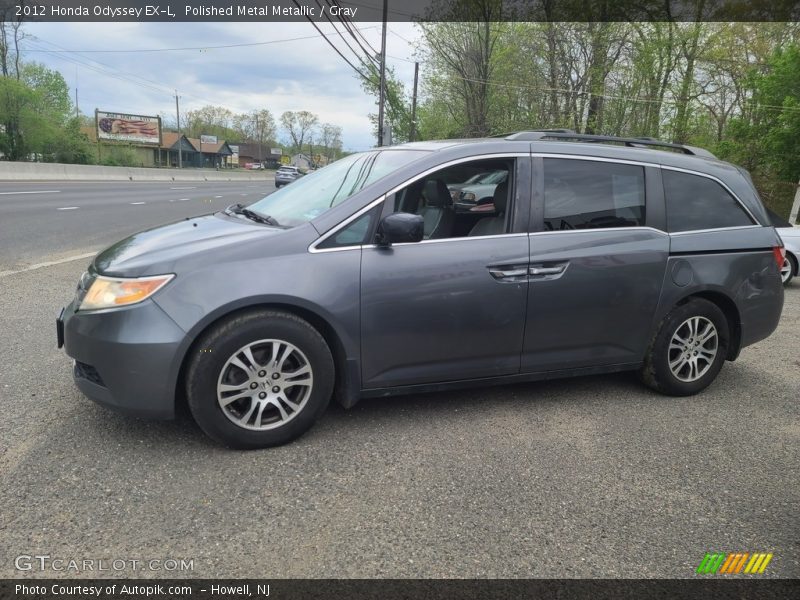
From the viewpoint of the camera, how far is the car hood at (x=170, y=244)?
2984 millimetres

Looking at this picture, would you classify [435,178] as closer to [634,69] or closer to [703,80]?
[634,69]

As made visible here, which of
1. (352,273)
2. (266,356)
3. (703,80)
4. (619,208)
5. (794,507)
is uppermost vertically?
(703,80)

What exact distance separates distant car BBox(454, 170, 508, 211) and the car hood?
1305 mm

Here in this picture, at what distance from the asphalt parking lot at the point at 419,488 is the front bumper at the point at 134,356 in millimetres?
301

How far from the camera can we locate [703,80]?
1094 inches

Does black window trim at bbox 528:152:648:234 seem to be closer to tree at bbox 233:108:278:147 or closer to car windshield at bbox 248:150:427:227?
car windshield at bbox 248:150:427:227

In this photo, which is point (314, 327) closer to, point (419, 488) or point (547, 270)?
point (419, 488)

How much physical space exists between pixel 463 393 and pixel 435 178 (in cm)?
148

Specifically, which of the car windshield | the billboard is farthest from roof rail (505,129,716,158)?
the billboard

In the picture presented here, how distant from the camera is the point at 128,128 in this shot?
8050 cm

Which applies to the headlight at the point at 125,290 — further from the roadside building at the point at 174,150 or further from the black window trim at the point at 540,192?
the roadside building at the point at 174,150

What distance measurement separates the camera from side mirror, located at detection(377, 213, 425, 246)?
10.3 ft

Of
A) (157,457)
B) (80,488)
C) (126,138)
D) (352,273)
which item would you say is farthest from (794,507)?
(126,138)

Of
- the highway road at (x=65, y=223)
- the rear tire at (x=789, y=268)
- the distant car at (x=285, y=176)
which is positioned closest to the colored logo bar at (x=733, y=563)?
the highway road at (x=65, y=223)
